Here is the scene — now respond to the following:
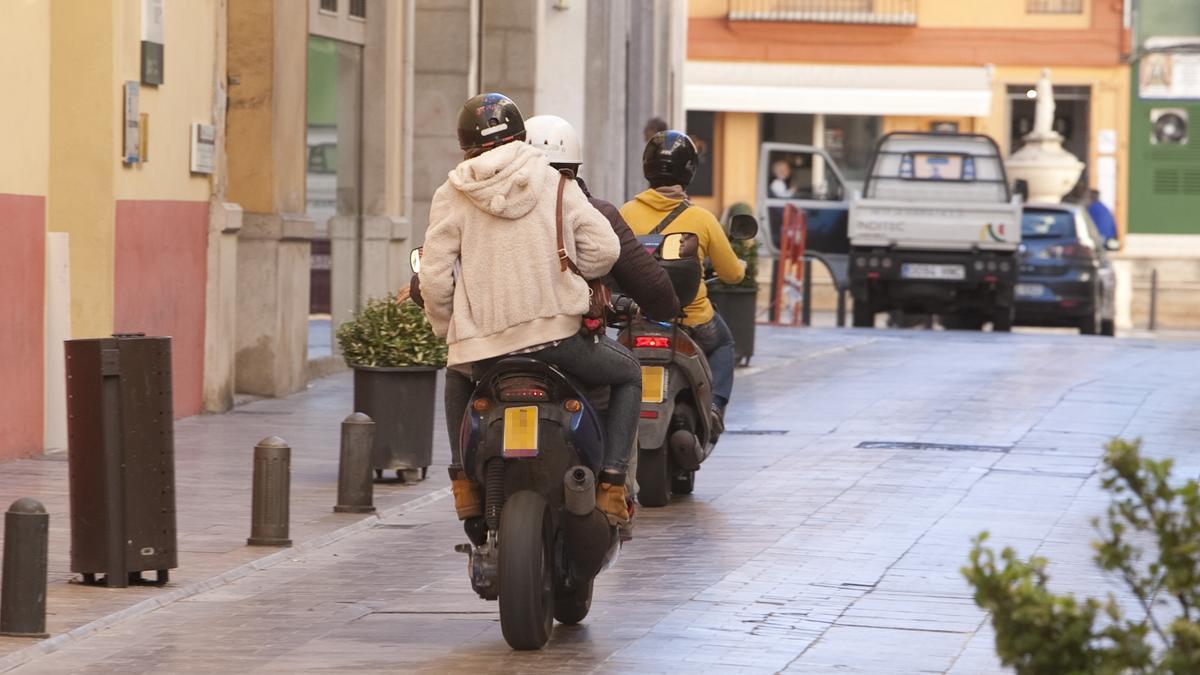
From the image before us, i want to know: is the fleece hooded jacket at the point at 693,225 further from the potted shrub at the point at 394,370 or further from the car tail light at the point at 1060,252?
the car tail light at the point at 1060,252

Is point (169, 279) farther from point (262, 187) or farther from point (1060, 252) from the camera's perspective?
point (1060, 252)

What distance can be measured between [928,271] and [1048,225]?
5.88 feet

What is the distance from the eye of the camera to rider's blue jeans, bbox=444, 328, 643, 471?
7578mm

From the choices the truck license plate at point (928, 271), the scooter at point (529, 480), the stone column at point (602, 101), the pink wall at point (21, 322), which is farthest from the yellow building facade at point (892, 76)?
the scooter at point (529, 480)

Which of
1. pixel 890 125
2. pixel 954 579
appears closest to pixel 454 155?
pixel 954 579

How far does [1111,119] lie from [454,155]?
Answer: 89.7ft

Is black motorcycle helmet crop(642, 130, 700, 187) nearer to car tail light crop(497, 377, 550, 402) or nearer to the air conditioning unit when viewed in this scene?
car tail light crop(497, 377, 550, 402)

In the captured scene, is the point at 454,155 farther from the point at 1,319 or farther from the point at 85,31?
the point at 1,319

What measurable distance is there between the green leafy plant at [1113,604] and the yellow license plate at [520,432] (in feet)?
10.3

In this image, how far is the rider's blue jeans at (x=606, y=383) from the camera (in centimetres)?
758

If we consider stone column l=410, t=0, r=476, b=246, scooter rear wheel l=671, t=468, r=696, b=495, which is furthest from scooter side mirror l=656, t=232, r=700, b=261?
stone column l=410, t=0, r=476, b=246

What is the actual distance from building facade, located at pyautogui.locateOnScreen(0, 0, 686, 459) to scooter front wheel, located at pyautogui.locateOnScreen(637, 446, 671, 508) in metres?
3.60

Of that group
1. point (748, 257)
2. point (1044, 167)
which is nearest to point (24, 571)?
point (748, 257)

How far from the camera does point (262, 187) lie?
17.3 meters
